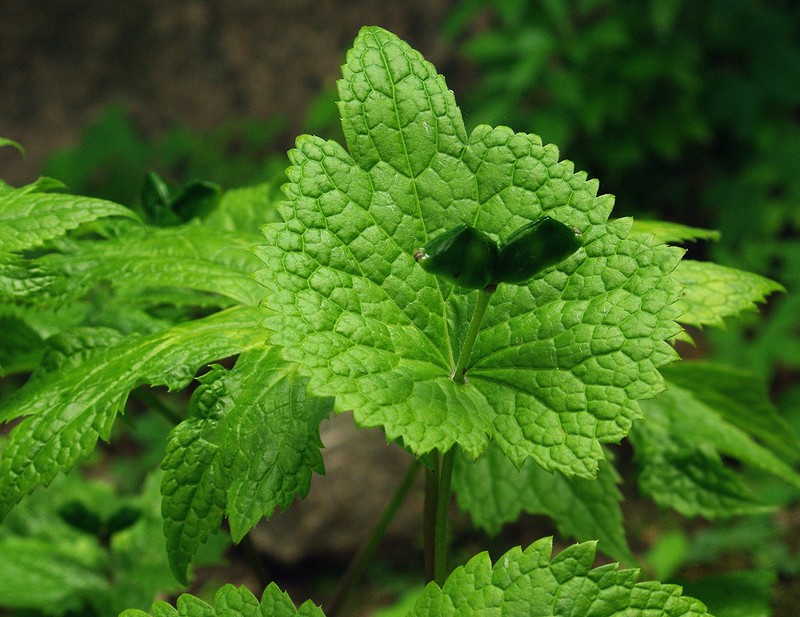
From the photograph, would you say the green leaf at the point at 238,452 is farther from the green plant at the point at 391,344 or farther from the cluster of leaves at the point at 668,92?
the cluster of leaves at the point at 668,92

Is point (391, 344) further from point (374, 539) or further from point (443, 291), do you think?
point (374, 539)

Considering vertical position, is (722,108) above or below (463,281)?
above

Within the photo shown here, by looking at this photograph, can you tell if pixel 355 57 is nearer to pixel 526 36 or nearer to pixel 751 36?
pixel 526 36

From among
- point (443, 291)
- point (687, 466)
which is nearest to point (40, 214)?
point (443, 291)

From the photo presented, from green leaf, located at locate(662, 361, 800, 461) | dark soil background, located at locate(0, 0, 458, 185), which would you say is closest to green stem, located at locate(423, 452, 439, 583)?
green leaf, located at locate(662, 361, 800, 461)

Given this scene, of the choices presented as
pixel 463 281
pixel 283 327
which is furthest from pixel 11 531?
pixel 463 281

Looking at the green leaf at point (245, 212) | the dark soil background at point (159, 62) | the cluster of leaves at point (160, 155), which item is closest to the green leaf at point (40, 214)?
the green leaf at point (245, 212)

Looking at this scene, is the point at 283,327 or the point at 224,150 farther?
the point at 224,150
